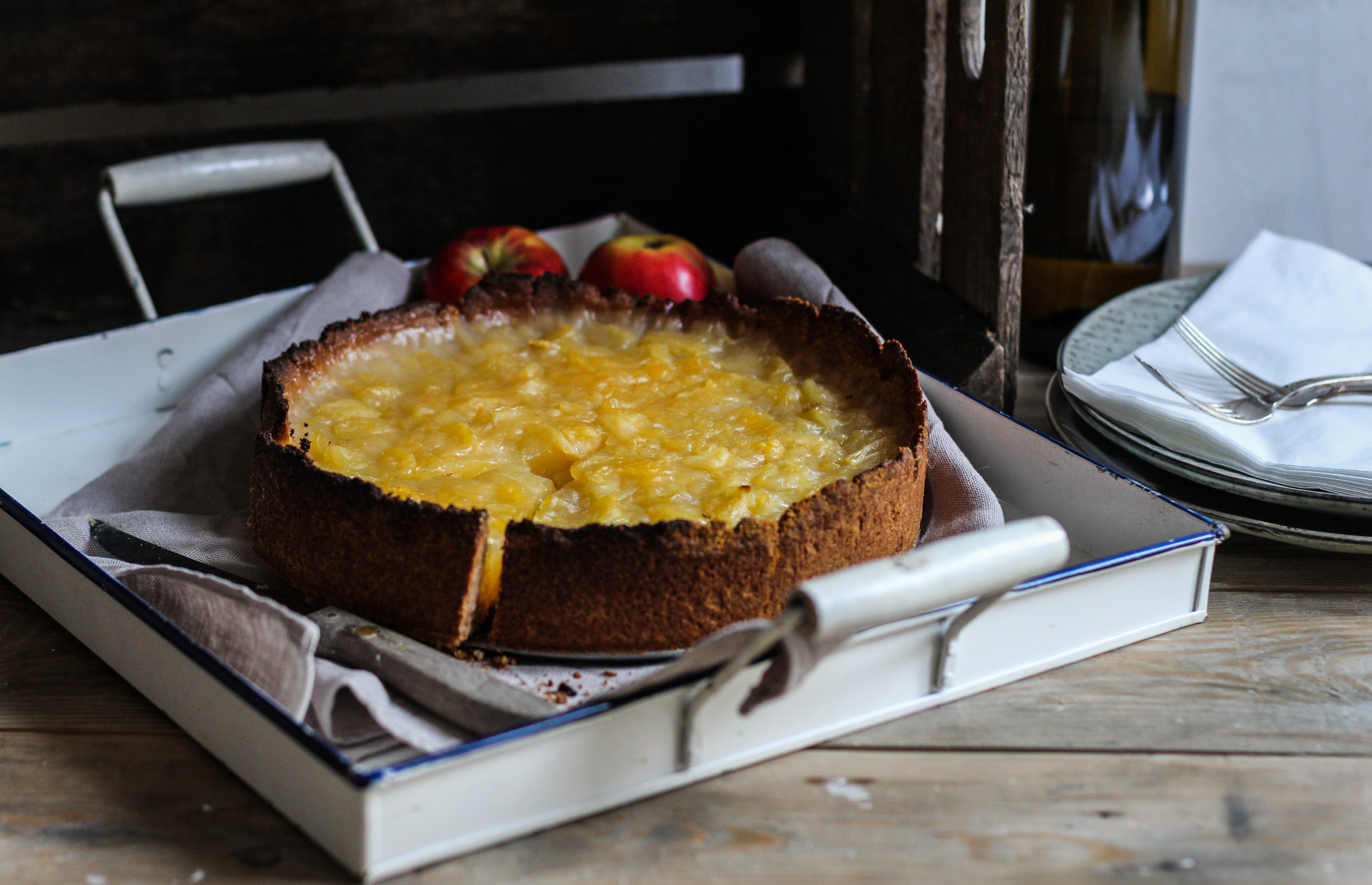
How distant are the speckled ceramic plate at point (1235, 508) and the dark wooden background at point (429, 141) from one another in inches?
21.8

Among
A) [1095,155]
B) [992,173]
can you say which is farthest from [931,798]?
[1095,155]

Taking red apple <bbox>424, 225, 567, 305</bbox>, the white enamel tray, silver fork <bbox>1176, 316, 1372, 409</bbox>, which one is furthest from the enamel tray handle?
red apple <bbox>424, 225, 567, 305</bbox>

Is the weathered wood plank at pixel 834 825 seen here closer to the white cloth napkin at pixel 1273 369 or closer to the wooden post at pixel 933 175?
the white cloth napkin at pixel 1273 369

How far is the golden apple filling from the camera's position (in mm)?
1171

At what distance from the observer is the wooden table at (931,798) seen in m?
0.90

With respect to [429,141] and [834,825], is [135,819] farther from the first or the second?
[429,141]

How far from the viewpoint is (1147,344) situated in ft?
5.40

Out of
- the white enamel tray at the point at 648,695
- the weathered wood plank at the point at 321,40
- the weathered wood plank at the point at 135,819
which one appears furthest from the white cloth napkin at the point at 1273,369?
the weathered wood plank at the point at 321,40

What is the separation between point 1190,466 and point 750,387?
476 millimetres

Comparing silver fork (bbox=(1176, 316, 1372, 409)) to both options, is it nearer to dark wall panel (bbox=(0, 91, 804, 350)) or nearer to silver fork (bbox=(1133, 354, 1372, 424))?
silver fork (bbox=(1133, 354, 1372, 424))

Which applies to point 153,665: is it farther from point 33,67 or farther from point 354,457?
point 33,67

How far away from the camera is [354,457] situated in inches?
49.0

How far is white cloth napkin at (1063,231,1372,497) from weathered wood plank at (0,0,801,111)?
1.12 meters

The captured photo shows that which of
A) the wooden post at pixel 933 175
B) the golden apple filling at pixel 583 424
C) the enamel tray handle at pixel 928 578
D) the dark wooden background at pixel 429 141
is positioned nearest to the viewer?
the enamel tray handle at pixel 928 578
